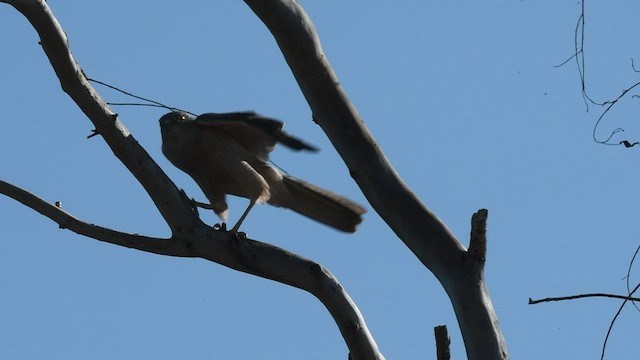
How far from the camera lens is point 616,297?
389cm

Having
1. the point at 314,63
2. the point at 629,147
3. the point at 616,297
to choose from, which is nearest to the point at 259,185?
the point at 314,63

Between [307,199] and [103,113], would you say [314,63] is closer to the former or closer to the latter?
[103,113]

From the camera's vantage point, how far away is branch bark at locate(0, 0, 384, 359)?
15.3ft

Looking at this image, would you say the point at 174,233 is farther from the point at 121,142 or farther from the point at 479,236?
the point at 479,236

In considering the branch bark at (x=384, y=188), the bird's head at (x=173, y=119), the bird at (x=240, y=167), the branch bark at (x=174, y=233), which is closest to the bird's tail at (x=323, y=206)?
the bird at (x=240, y=167)

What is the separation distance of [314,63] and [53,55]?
4.29 feet

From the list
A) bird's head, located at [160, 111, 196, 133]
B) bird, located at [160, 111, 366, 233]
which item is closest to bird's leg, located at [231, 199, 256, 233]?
bird, located at [160, 111, 366, 233]

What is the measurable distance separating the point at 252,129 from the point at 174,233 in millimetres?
1805

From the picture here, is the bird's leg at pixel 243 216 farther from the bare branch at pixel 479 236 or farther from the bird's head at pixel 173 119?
the bare branch at pixel 479 236

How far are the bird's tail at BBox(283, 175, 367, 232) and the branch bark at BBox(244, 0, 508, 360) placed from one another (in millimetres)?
2138

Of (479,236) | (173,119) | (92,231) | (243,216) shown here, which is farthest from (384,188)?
(173,119)

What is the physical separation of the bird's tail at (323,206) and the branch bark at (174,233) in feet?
5.91

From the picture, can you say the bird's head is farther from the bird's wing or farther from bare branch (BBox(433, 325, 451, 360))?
bare branch (BBox(433, 325, 451, 360))

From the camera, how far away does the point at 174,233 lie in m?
4.89
